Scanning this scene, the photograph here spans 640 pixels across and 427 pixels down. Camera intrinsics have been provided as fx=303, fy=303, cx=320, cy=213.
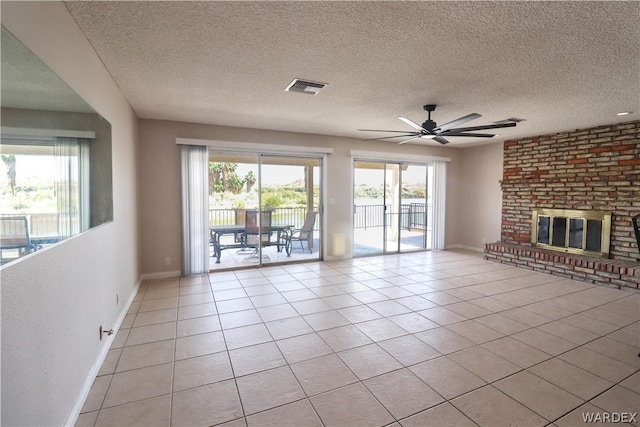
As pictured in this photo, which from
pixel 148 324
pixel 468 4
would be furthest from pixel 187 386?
pixel 468 4

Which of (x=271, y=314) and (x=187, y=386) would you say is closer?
(x=187, y=386)

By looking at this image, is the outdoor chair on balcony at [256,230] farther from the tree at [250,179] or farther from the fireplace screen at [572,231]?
the fireplace screen at [572,231]

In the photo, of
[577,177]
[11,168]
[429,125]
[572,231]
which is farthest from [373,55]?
[572,231]

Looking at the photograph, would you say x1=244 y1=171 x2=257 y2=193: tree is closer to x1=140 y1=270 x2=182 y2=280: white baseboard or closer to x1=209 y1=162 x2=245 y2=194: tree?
x1=209 y1=162 x2=245 y2=194: tree

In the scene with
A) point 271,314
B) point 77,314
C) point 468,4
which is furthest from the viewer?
point 271,314

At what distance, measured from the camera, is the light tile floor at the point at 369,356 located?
1846 millimetres

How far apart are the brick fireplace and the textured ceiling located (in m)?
1.01

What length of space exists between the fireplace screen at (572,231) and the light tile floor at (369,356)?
0.97 metres

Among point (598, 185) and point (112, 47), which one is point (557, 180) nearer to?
point (598, 185)

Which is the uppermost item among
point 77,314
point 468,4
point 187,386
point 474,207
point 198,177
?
point 468,4

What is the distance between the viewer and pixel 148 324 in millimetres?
3002

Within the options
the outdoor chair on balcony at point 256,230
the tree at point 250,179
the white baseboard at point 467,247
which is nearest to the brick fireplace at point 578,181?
the white baseboard at point 467,247

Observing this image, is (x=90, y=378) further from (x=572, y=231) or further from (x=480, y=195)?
(x=480, y=195)

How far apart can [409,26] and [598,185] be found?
4781 millimetres
